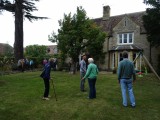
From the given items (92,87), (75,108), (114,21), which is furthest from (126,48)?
(75,108)

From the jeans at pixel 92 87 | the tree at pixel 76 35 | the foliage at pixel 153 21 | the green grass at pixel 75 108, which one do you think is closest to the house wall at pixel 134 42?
the tree at pixel 76 35

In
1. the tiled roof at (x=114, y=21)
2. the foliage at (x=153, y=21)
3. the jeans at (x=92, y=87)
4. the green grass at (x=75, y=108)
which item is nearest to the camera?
the green grass at (x=75, y=108)

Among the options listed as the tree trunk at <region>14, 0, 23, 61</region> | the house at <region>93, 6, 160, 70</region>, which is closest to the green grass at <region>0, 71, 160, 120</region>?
the tree trunk at <region>14, 0, 23, 61</region>

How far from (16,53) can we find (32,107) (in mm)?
24531

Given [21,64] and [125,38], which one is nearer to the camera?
[21,64]

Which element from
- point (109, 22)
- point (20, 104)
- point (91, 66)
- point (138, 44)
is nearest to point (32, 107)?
point (20, 104)

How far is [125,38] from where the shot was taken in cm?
3553

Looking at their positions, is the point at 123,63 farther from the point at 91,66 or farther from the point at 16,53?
the point at 16,53

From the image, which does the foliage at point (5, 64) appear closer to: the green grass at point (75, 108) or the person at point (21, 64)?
the person at point (21, 64)

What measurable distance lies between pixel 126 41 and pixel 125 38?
52cm

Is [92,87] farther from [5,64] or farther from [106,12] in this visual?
[106,12]

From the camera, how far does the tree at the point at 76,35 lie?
28.2 m

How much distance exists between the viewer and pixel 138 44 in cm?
3425

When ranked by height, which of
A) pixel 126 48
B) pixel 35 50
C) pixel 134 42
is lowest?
pixel 126 48
